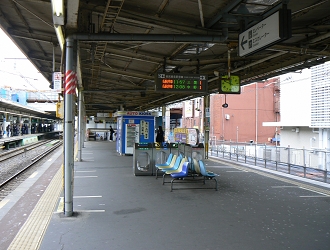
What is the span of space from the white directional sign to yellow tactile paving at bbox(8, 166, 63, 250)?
15.3 ft

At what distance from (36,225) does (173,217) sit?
7.86 ft

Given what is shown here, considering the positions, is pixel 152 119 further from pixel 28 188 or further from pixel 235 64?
pixel 28 188

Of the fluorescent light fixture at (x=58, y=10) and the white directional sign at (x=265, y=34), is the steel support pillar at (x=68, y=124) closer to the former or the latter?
the fluorescent light fixture at (x=58, y=10)

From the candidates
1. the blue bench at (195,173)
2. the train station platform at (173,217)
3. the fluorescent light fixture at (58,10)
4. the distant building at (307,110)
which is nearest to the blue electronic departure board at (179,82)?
the blue bench at (195,173)

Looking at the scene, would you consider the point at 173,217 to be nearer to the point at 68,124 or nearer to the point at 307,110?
the point at 68,124

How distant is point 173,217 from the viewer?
6156 millimetres

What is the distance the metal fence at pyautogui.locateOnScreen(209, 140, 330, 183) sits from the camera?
10.8 m

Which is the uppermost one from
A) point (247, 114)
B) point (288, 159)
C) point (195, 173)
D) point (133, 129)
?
point (247, 114)

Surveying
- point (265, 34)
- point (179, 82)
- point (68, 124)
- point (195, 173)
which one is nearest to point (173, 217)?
point (68, 124)

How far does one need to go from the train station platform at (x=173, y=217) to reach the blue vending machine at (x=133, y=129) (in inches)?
362

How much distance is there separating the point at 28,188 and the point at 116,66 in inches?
267

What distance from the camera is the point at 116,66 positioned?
14.4m

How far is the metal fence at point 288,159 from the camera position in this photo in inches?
426

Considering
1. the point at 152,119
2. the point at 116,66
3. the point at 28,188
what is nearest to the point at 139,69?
the point at 116,66
